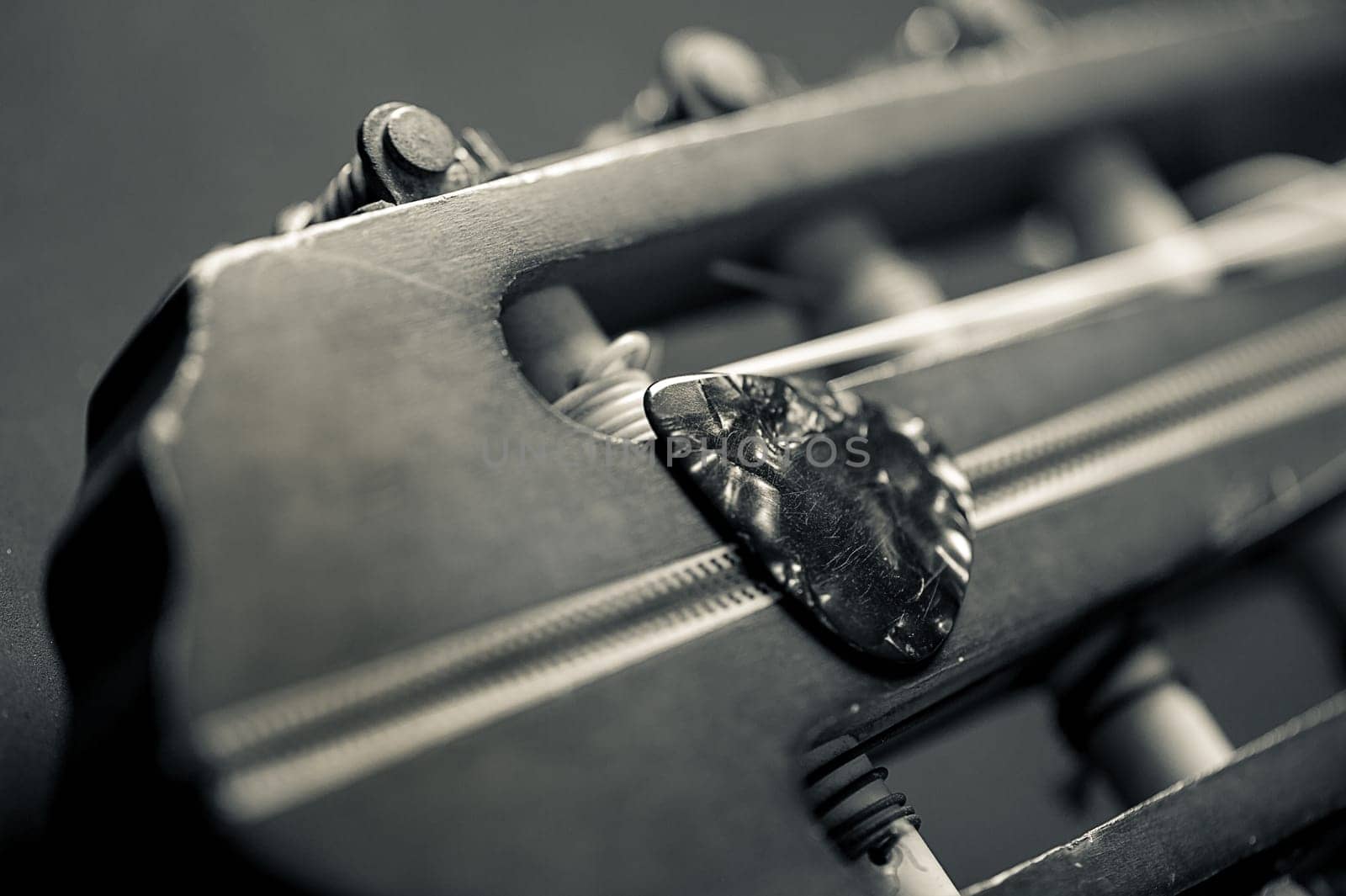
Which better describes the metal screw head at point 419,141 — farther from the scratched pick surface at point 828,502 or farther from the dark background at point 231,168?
the dark background at point 231,168

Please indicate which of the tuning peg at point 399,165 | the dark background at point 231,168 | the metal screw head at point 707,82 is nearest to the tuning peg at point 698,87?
the metal screw head at point 707,82

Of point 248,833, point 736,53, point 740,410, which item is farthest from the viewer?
point 736,53

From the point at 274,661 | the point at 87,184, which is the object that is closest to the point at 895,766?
the point at 274,661

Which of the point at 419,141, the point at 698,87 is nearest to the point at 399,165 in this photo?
the point at 419,141

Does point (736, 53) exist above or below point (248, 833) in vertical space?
above

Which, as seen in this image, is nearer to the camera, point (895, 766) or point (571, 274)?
point (571, 274)

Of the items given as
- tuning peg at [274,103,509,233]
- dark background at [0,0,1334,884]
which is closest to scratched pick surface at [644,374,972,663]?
tuning peg at [274,103,509,233]

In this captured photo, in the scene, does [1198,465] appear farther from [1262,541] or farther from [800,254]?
[800,254]
